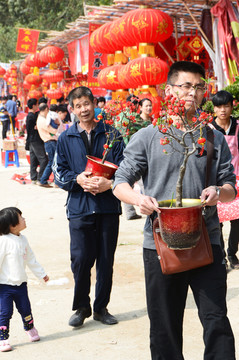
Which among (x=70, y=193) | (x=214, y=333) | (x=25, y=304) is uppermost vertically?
(x=70, y=193)

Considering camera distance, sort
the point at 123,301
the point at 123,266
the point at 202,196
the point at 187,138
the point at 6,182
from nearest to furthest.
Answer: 1. the point at 202,196
2. the point at 187,138
3. the point at 123,301
4. the point at 123,266
5. the point at 6,182

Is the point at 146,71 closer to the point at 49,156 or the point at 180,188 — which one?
the point at 49,156

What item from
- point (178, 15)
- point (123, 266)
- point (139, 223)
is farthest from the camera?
point (178, 15)

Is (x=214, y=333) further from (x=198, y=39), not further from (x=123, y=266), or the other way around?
(x=198, y=39)

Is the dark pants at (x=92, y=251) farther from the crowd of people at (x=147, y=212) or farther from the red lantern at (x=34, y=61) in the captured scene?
the red lantern at (x=34, y=61)

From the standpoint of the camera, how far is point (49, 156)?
1124 centimetres

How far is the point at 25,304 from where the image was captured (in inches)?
152

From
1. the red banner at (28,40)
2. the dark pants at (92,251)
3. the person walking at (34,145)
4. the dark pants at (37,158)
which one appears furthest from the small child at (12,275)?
the red banner at (28,40)

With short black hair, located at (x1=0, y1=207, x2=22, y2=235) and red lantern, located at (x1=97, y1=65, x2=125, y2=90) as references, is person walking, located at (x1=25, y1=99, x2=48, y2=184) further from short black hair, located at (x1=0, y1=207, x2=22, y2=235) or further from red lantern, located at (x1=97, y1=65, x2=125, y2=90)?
short black hair, located at (x1=0, y1=207, x2=22, y2=235)

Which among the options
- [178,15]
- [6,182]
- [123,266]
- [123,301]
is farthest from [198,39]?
[123,301]

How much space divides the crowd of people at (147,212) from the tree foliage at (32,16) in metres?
29.0

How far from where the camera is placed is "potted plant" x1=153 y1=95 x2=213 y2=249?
239cm

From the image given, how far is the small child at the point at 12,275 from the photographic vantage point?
3787mm

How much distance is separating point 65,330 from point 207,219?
1.92 m
